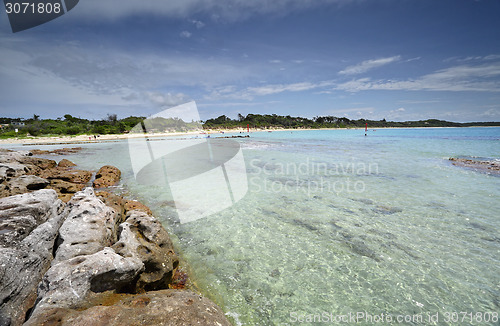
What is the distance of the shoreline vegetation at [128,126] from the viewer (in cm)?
4772

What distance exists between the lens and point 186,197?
8.70 m

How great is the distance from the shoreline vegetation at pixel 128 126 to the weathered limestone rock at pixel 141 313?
600 cm

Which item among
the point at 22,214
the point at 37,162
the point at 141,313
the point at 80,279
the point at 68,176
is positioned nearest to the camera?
the point at 141,313

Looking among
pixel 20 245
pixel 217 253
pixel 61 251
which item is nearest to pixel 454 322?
pixel 217 253

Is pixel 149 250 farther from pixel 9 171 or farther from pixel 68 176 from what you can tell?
pixel 68 176

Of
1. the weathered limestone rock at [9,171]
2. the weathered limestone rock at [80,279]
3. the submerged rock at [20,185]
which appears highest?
the weathered limestone rock at [9,171]

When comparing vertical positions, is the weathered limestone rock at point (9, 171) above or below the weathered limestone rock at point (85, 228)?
above

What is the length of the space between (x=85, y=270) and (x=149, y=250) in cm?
104

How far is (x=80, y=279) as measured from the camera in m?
2.61

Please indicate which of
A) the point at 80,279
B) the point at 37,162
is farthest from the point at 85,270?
the point at 37,162

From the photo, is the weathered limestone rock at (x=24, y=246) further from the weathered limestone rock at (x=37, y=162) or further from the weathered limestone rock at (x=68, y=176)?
the weathered limestone rock at (x=37, y=162)

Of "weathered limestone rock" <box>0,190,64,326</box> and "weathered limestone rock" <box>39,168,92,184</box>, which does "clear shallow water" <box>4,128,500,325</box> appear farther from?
"weathered limestone rock" <box>39,168,92,184</box>

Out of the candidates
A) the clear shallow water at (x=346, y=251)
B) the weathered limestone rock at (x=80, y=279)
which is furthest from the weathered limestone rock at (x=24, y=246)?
the clear shallow water at (x=346, y=251)

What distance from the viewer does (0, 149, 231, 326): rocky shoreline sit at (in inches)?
90.2
